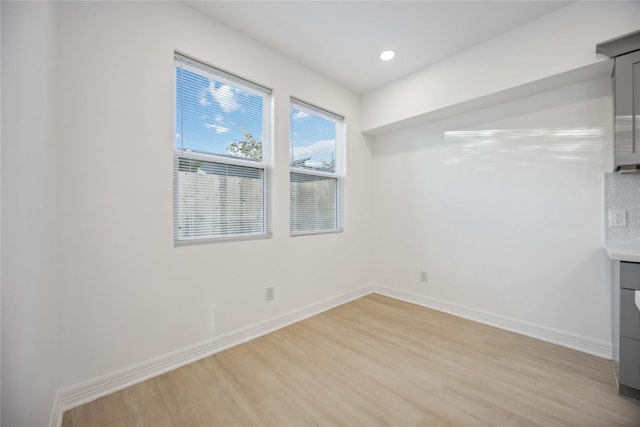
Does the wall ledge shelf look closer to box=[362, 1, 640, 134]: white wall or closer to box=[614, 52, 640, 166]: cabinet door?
box=[362, 1, 640, 134]: white wall

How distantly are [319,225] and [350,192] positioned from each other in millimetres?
645

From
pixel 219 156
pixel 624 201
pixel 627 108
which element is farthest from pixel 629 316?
pixel 219 156

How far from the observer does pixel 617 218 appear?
2.03m

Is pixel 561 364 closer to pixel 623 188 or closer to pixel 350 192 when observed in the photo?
pixel 623 188

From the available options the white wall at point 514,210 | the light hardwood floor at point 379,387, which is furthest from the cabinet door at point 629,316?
the white wall at point 514,210

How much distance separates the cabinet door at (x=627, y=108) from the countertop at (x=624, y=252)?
1.94ft

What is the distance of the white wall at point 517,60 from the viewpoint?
6.27 ft

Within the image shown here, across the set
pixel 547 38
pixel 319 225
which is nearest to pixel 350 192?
pixel 319 225

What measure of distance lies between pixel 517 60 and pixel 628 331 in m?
2.16

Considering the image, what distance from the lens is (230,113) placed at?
2.37 metres

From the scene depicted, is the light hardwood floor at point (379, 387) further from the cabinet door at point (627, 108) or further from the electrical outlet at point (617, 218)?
the cabinet door at point (627, 108)

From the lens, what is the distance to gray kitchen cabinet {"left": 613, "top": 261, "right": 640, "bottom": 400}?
5.20 feet

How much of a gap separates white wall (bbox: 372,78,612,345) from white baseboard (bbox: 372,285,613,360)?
3 centimetres

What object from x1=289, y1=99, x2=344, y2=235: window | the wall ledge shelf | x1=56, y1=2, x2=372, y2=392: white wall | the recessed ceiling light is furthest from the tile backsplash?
x1=56, y1=2, x2=372, y2=392: white wall
